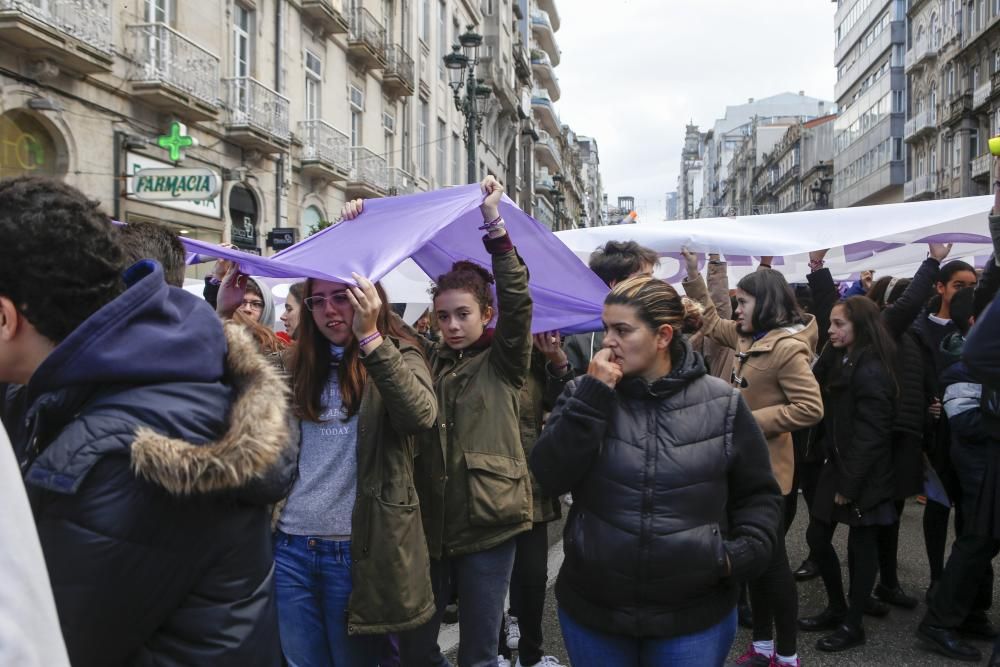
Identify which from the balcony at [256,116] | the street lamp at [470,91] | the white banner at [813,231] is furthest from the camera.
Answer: the balcony at [256,116]

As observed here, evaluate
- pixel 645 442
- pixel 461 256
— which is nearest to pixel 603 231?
pixel 461 256

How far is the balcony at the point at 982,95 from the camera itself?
38844 millimetres

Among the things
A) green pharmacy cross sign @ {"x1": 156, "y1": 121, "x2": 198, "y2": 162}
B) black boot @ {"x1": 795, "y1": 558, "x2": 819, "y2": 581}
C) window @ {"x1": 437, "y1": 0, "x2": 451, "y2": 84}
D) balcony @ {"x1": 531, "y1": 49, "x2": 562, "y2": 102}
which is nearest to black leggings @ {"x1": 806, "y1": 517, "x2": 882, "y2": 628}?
black boot @ {"x1": 795, "y1": 558, "x2": 819, "y2": 581}

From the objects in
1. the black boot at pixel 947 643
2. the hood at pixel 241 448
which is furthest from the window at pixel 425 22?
the hood at pixel 241 448

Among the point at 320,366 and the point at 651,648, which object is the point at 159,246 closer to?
the point at 320,366

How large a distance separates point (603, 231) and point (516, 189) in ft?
142

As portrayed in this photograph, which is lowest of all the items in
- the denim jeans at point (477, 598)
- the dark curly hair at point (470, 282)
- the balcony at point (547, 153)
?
the denim jeans at point (477, 598)

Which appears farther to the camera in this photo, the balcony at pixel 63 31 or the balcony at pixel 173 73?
the balcony at pixel 173 73

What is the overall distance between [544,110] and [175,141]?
153ft

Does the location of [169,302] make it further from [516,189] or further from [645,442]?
[516,189]

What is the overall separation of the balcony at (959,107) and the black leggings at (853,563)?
144ft

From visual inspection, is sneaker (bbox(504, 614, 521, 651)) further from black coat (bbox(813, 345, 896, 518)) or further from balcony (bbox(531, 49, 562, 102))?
balcony (bbox(531, 49, 562, 102))

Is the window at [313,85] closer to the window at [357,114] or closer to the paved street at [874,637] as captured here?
the window at [357,114]

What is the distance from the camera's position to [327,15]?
2031cm
